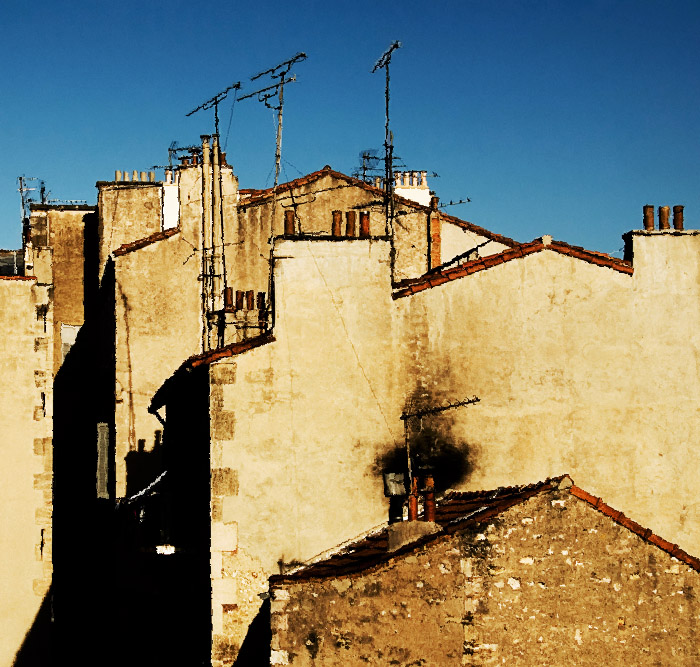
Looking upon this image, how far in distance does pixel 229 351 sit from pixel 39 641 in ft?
30.8

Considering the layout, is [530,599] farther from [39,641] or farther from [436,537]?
[39,641]

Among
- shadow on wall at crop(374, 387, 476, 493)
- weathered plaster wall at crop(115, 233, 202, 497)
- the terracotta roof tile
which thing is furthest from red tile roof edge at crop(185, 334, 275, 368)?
weathered plaster wall at crop(115, 233, 202, 497)

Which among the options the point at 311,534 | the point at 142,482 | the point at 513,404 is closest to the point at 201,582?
the point at 311,534

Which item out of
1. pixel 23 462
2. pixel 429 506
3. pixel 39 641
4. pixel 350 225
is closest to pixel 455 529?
pixel 429 506

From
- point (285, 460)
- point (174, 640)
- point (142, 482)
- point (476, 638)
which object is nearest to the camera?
point (476, 638)

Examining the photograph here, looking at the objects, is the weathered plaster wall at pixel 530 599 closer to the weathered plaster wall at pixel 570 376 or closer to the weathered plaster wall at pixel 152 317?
the weathered plaster wall at pixel 570 376

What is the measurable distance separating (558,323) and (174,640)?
9.20 metres

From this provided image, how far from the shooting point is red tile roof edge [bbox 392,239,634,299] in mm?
15602

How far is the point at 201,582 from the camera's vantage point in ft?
51.6

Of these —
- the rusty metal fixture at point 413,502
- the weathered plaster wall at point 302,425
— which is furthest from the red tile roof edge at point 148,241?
the rusty metal fixture at point 413,502

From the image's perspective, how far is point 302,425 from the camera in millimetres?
14938

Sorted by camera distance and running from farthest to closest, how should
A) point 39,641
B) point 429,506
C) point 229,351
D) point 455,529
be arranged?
1. point 39,641
2. point 229,351
3. point 429,506
4. point 455,529

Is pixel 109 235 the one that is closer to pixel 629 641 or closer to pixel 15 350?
pixel 15 350

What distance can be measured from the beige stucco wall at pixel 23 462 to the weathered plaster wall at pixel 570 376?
30.1 feet
